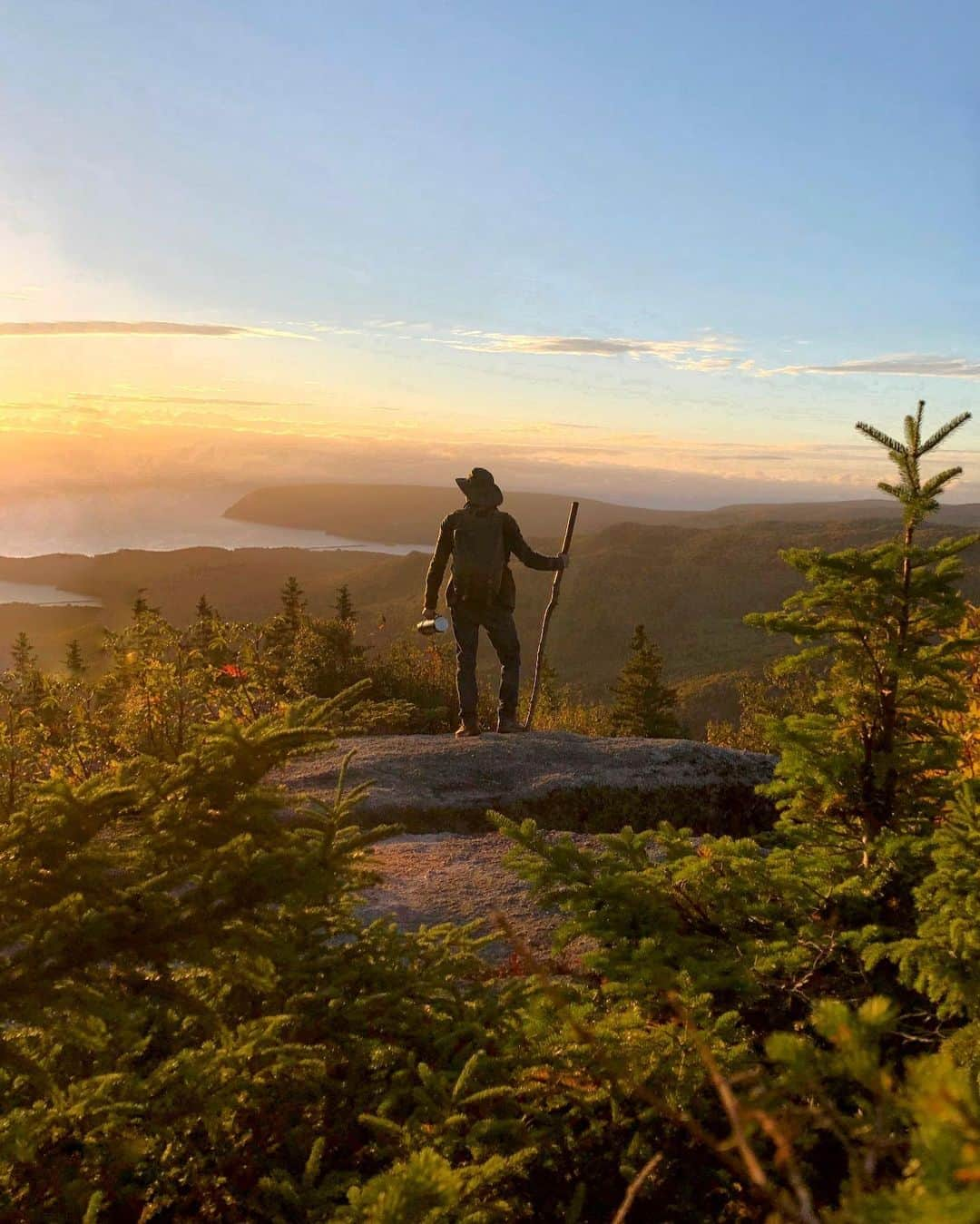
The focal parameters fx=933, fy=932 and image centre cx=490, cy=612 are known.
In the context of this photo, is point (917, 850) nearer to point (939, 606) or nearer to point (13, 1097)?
point (939, 606)

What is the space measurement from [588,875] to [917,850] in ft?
3.87

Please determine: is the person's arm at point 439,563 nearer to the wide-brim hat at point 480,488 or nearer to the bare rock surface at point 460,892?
the wide-brim hat at point 480,488

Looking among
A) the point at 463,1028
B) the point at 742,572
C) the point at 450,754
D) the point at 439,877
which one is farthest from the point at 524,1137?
the point at 742,572

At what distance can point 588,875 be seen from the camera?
3.42 metres

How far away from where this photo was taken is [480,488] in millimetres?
9836

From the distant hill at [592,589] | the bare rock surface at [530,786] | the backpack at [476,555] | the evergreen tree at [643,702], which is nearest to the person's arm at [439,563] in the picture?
the backpack at [476,555]

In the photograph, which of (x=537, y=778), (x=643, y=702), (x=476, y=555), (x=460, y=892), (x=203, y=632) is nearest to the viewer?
(x=460, y=892)

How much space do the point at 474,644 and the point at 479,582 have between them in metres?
0.73

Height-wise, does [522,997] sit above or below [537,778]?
above

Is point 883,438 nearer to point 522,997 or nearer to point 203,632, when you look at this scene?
point 522,997

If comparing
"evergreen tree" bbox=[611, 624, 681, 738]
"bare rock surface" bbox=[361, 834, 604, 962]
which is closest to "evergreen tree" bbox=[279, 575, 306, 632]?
"evergreen tree" bbox=[611, 624, 681, 738]

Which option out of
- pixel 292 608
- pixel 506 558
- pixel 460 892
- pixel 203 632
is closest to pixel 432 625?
pixel 506 558

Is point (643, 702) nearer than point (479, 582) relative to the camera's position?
No

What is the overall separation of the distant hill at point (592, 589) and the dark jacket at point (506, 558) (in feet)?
151
